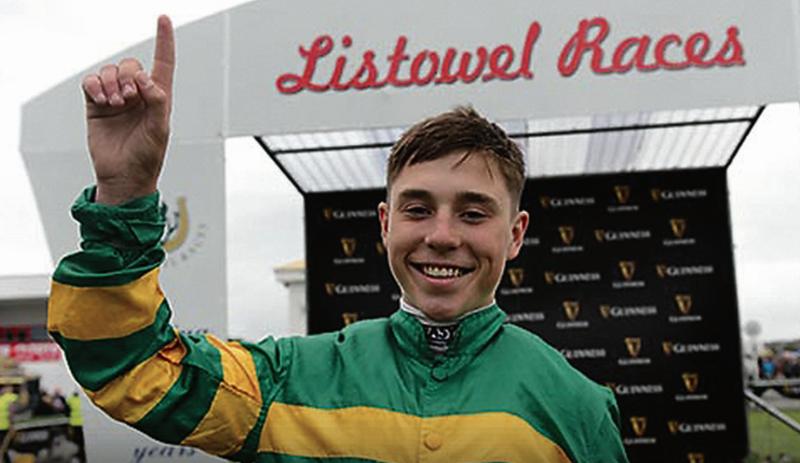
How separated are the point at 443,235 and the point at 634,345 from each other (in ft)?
21.0

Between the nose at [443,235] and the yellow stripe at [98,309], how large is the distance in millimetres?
468

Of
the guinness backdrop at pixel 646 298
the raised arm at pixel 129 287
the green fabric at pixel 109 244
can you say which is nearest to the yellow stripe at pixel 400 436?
the raised arm at pixel 129 287

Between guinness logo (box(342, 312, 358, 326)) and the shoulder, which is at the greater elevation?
guinness logo (box(342, 312, 358, 326))

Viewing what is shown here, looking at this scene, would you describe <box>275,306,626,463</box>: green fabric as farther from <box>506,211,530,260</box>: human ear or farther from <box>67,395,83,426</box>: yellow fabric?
<box>67,395,83,426</box>: yellow fabric

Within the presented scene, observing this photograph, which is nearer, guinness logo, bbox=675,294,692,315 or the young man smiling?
the young man smiling

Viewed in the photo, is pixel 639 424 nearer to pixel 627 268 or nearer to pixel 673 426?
pixel 673 426

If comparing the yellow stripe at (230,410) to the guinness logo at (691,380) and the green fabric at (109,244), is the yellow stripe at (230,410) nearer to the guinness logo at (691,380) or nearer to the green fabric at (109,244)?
the green fabric at (109,244)

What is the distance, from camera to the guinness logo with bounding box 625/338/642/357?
25.1ft

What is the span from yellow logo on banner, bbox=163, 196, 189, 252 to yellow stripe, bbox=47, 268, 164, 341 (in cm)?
500

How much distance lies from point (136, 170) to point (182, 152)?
16.5 feet

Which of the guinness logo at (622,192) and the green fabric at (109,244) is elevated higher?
the guinness logo at (622,192)

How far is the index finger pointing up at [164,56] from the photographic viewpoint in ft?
4.80

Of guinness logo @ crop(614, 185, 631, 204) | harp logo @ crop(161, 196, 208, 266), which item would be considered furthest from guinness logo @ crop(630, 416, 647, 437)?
harp logo @ crop(161, 196, 208, 266)

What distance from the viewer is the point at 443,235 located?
1.59 m
